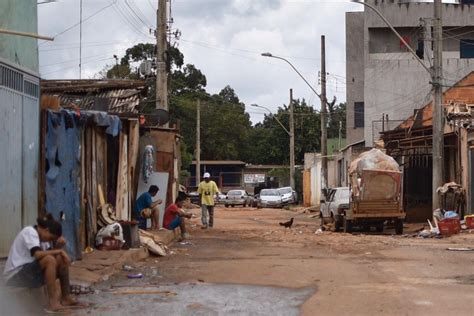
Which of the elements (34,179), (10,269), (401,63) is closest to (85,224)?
(34,179)

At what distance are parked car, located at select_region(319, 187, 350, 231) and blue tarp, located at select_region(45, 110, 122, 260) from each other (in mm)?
14227

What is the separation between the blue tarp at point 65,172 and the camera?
1233 cm

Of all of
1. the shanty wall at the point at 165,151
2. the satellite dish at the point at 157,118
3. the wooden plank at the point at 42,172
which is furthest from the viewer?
the satellite dish at the point at 157,118

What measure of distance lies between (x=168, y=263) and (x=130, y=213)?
15.5ft

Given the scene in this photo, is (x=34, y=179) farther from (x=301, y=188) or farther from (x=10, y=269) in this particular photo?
(x=301, y=188)

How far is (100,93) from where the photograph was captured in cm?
2017

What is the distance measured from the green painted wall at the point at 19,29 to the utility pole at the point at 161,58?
13103 mm

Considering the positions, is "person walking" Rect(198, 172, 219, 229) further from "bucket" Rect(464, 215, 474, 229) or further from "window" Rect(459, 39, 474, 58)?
"window" Rect(459, 39, 474, 58)

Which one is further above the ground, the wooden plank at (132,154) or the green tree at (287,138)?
the green tree at (287,138)

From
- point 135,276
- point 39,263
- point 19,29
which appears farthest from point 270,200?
point 39,263

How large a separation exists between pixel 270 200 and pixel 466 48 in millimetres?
19135

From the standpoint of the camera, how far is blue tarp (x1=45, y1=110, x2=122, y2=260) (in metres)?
12.3

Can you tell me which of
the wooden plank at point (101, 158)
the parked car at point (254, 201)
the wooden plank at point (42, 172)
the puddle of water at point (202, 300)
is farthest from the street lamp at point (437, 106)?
the parked car at point (254, 201)

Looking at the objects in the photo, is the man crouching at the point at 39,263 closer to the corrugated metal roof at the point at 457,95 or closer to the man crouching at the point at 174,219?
the man crouching at the point at 174,219
